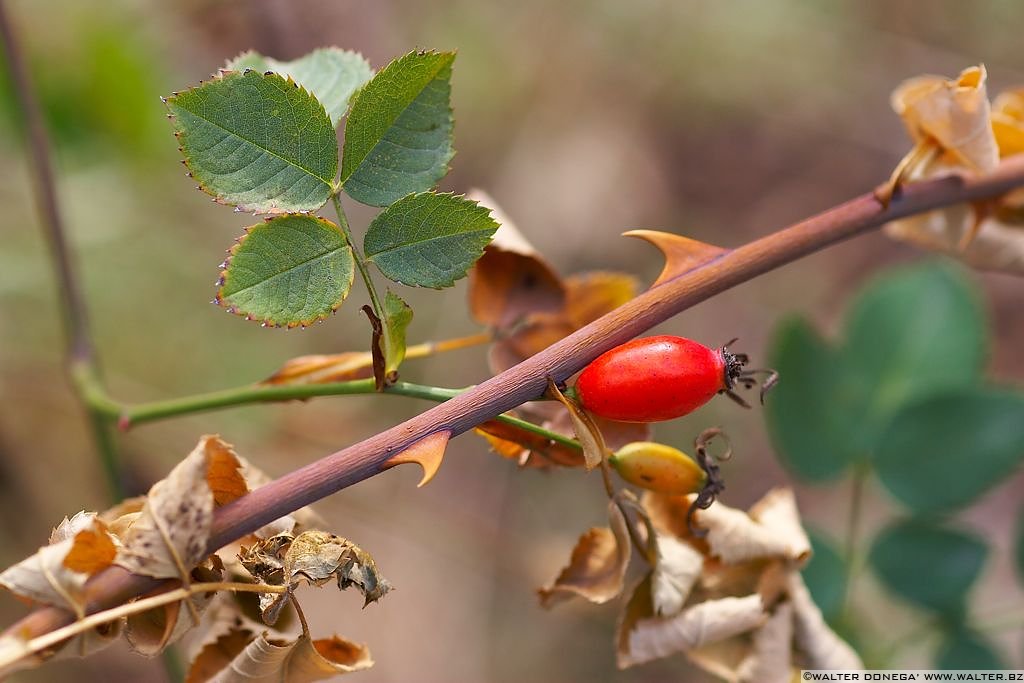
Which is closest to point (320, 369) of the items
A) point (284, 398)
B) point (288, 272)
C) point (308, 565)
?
point (284, 398)

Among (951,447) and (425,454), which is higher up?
(425,454)

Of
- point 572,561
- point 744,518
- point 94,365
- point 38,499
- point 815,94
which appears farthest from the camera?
point 815,94

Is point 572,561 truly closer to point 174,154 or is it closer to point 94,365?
point 94,365

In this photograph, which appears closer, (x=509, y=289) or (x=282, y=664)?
(x=282, y=664)

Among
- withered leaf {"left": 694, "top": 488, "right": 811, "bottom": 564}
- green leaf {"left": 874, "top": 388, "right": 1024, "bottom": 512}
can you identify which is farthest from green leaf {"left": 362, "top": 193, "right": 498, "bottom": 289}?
green leaf {"left": 874, "top": 388, "right": 1024, "bottom": 512}

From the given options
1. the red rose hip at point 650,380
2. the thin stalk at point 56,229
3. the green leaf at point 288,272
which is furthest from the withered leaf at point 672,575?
the thin stalk at point 56,229

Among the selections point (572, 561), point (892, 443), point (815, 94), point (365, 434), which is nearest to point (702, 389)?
point (572, 561)

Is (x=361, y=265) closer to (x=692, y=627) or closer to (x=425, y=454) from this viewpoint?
(x=425, y=454)
